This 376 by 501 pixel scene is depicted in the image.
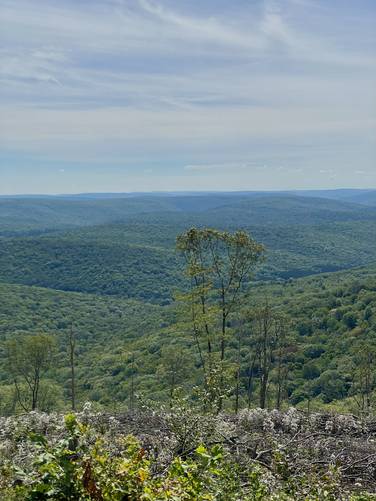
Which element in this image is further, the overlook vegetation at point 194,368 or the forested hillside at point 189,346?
the forested hillside at point 189,346

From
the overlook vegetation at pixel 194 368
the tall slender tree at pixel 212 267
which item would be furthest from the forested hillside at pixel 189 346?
the tall slender tree at pixel 212 267

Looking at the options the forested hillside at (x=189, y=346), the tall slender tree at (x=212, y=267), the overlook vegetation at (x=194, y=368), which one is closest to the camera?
the overlook vegetation at (x=194, y=368)

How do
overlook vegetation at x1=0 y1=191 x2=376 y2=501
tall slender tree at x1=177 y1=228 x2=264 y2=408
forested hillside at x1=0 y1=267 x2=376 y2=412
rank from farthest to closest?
forested hillside at x1=0 y1=267 x2=376 y2=412
tall slender tree at x1=177 y1=228 x2=264 y2=408
overlook vegetation at x1=0 y1=191 x2=376 y2=501

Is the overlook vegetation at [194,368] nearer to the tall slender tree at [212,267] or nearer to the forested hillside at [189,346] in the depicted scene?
the tall slender tree at [212,267]

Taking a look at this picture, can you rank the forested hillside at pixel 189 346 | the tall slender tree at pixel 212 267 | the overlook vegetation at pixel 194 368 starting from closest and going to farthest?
the overlook vegetation at pixel 194 368 < the tall slender tree at pixel 212 267 < the forested hillside at pixel 189 346

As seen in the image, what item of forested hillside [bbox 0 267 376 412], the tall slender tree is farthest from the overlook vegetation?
forested hillside [bbox 0 267 376 412]

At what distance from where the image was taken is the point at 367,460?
9758mm

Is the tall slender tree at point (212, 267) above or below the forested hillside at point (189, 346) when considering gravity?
above

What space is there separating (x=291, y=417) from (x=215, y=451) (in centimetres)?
850

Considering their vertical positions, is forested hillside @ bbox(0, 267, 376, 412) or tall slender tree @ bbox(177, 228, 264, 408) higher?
tall slender tree @ bbox(177, 228, 264, 408)

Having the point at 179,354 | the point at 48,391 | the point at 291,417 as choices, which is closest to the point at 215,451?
the point at 291,417

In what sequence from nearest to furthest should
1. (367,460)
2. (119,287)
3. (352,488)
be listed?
(352,488), (367,460), (119,287)

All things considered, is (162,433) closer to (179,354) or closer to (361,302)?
(179,354)

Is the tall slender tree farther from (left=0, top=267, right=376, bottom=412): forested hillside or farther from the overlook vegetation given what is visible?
(left=0, top=267, right=376, bottom=412): forested hillside
